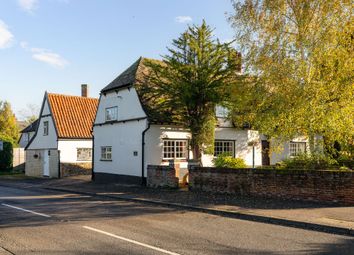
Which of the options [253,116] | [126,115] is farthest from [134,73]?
[253,116]

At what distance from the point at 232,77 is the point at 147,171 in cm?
691

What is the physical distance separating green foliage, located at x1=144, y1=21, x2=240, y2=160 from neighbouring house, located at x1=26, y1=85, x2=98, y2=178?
492 inches

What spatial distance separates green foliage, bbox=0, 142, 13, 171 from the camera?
126ft

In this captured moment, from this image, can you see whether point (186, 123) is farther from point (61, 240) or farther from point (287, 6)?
point (61, 240)

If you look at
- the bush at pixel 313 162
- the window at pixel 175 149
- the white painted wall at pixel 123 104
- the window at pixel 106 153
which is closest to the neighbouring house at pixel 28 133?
the white painted wall at pixel 123 104

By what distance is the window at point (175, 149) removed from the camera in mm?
23719

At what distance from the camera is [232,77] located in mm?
20953

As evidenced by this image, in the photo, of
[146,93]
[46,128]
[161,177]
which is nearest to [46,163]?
[46,128]

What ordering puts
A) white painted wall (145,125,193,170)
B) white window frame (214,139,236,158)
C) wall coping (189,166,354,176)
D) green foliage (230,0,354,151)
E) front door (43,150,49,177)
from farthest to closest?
front door (43,150,49,177), white window frame (214,139,236,158), white painted wall (145,125,193,170), green foliage (230,0,354,151), wall coping (189,166,354,176)

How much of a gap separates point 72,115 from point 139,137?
1210 centimetres

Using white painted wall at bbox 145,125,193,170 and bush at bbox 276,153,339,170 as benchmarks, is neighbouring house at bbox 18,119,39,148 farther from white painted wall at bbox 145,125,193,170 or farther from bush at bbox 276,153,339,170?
bush at bbox 276,153,339,170

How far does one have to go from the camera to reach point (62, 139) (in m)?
31.0

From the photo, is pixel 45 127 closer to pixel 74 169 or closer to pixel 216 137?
pixel 74 169

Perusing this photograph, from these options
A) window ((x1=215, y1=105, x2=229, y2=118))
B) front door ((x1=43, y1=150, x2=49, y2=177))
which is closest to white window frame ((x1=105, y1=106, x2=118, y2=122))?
window ((x1=215, y1=105, x2=229, y2=118))
